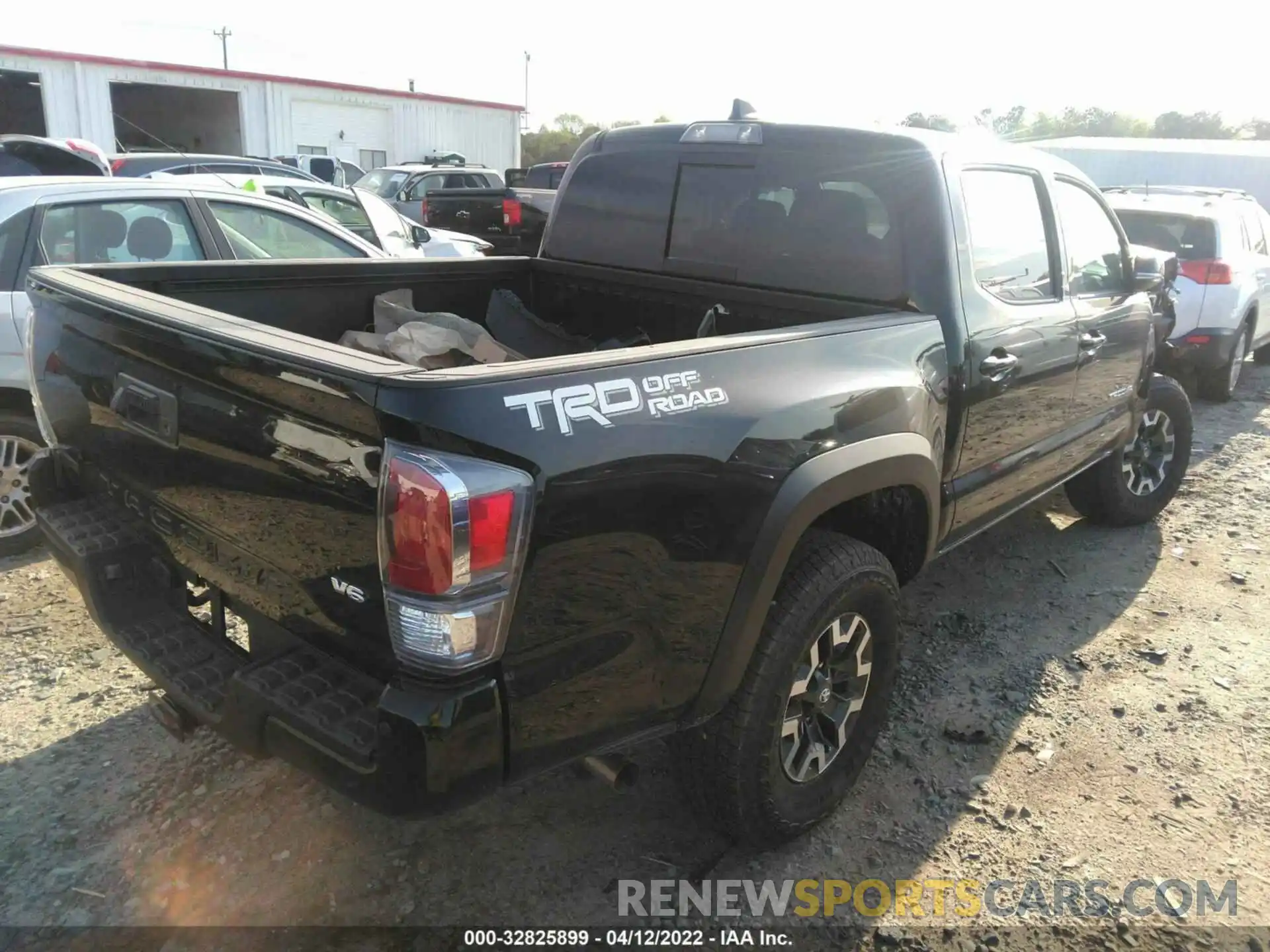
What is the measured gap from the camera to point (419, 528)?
1.76m

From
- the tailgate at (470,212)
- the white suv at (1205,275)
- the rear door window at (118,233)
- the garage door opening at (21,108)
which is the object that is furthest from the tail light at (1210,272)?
the garage door opening at (21,108)

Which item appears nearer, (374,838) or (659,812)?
(374,838)

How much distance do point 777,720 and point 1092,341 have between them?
2.37 meters

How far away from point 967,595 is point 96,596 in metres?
3.61

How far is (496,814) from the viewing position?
9.52 ft

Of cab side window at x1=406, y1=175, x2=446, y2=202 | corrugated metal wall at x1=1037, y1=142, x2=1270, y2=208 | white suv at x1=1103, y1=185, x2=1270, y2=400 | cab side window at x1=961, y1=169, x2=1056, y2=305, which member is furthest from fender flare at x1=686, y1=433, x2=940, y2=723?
corrugated metal wall at x1=1037, y1=142, x2=1270, y2=208

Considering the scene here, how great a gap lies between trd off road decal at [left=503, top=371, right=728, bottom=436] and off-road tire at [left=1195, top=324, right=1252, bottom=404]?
773 centimetres

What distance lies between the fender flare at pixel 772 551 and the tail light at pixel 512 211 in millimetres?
12943

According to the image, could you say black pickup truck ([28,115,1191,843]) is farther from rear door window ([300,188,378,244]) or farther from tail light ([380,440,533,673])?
rear door window ([300,188,378,244])

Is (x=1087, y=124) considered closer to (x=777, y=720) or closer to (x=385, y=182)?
(x=385, y=182)

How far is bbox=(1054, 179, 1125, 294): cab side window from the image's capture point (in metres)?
3.89

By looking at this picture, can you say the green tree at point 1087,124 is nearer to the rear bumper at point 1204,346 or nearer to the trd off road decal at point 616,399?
the rear bumper at point 1204,346

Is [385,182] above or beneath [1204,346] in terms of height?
above

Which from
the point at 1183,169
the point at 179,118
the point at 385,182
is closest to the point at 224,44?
the point at 179,118
